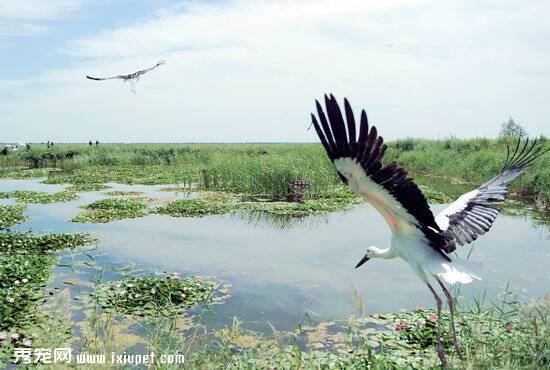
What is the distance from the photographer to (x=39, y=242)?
25.6 feet

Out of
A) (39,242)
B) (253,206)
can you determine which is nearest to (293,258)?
(39,242)

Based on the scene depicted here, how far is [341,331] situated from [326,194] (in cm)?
950

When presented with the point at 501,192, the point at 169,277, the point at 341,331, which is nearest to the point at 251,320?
the point at 341,331

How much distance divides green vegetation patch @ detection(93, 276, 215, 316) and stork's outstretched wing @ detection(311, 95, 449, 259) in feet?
9.32

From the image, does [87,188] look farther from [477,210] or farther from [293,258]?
[477,210]

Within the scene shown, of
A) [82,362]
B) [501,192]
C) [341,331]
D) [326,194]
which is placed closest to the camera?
[82,362]

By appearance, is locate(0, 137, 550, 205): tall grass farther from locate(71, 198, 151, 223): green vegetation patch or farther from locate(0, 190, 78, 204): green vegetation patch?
locate(0, 190, 78, 204): green vegetation patch

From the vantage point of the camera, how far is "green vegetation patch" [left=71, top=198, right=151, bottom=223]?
10.6 metres

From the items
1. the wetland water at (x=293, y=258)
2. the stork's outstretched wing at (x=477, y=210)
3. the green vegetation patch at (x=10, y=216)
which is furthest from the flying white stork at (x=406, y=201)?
the green vegetation patch at (x=10, y=216)

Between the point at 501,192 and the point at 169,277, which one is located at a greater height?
the point at 501,192

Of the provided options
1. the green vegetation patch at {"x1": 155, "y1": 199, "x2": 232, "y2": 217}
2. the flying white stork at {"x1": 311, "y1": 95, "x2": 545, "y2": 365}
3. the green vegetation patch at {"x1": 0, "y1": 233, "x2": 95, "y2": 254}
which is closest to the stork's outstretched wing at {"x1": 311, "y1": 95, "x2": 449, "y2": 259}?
the flying white stork at {"x1": 311, "y1": 95, "x2": 545, "y2": 365}

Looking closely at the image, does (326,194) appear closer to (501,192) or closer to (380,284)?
(380,284)

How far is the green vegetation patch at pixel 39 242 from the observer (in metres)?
7.50

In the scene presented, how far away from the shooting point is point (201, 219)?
10742 millimetres
